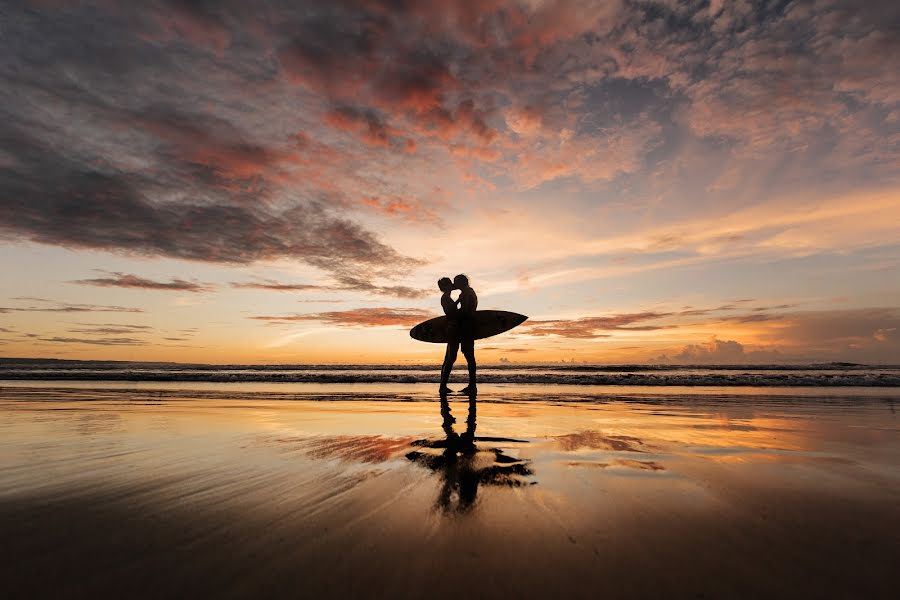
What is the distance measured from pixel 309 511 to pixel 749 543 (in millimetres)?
2190

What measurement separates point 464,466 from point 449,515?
115 centimetres

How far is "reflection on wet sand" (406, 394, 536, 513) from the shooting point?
249 cm

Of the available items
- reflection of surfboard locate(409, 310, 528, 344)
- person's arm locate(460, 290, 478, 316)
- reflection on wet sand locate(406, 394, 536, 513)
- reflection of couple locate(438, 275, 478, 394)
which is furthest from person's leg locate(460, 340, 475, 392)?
reflection on wet sand locate(406, 394, 536, 513)

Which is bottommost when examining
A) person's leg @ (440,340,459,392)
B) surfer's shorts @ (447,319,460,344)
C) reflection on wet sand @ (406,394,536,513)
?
reflection on wet sand @ (406,394,536,513)

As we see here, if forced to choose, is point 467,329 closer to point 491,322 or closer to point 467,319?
point 467,319

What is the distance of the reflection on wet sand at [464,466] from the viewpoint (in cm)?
249

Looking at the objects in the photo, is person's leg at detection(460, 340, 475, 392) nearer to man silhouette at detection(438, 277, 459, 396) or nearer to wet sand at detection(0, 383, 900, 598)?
man silhouette at detection(438, 277, 459, 396)

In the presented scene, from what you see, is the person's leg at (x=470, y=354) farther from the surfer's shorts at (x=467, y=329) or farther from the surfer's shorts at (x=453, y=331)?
the surfer's shorts at (x=453, y=331)

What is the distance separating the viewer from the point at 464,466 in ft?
10.8

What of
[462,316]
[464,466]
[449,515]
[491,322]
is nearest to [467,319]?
[462,316]

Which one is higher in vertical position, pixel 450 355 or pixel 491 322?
pixel 491 322

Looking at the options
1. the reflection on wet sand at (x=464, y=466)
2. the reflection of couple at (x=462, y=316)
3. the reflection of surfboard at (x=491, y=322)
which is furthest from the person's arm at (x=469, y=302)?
the reflection on wet sand at (x=464, y=466)

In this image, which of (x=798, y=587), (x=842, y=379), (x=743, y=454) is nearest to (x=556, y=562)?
(x=798, y=587)

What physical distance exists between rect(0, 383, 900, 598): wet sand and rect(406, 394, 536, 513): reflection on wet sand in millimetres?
25
